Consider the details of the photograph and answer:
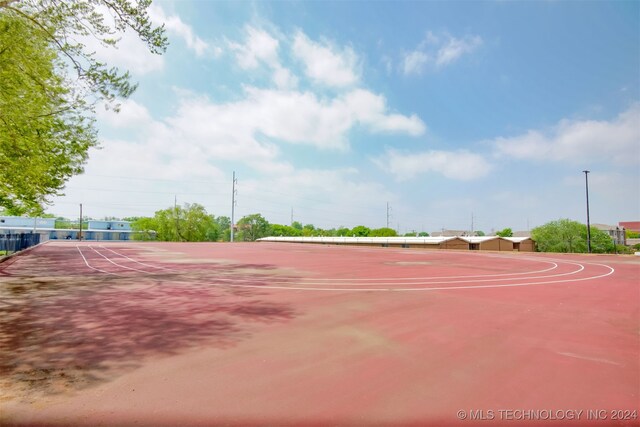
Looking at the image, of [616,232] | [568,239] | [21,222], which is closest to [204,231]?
[21,222]

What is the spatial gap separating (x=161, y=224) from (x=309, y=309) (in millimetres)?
82689

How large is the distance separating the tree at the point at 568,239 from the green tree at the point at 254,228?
292 ft

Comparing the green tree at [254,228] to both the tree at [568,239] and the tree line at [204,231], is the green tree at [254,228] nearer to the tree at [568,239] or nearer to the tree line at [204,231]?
the tree line at [204,231]

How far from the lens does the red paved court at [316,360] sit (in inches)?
130

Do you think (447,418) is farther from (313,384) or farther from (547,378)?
(547,378)

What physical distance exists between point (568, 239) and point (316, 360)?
90.5 metres

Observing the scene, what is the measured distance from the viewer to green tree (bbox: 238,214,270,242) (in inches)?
4729

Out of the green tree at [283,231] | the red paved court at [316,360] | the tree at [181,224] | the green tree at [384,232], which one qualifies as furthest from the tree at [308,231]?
the red paved court at [316,360]

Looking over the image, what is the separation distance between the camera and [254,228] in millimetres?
120625

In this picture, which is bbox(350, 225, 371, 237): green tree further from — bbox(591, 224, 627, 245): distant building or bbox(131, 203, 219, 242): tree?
bbox(591, 224, 627, 245): distant building

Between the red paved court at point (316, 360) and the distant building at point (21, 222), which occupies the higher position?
the distant building at point (21, 222)

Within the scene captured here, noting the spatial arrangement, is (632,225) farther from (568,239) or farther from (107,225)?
(107,225)

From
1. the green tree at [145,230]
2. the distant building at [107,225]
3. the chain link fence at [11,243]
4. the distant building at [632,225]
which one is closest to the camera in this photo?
the chain link fence at [11,243]

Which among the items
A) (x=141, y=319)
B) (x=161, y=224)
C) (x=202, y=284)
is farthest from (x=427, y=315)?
(x=161, y=224)
